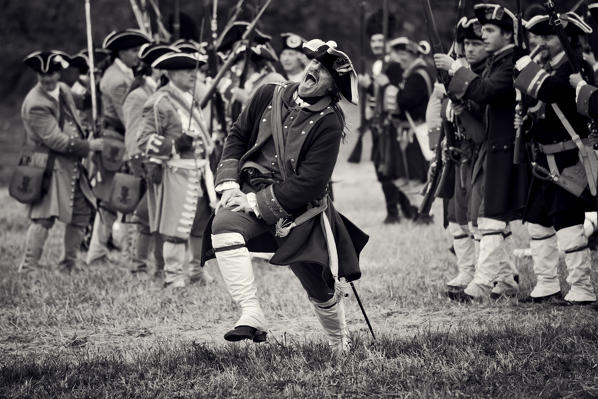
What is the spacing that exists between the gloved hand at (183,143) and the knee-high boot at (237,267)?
3.12m

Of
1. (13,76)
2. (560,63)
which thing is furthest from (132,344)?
(13,76)

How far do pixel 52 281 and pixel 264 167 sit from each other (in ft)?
12.4

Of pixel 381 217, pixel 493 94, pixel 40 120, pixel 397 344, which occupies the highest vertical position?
pixel 493 94

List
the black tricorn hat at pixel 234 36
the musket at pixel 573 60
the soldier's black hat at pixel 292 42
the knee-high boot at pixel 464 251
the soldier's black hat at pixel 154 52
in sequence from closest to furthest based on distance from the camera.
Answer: the musket at pixel 573 60 < the knee-high boot at pixel 464 251 < the soldier's black hat at pixel 154 52 < the soldier's black hat at pixel 292 42 < the black tricorn hat at pixel 234 36

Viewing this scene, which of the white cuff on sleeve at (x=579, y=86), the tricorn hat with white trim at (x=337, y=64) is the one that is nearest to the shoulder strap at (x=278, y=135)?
the tricorn hat with white trim at (x=337, y=64)

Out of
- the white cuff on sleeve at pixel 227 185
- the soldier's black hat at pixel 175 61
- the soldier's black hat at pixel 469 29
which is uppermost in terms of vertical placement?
the soldier's black hat at pixel 469 29

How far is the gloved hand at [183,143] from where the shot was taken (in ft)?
27.6

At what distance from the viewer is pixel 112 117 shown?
31.9 feet

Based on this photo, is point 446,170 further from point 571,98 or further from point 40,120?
point 40,120

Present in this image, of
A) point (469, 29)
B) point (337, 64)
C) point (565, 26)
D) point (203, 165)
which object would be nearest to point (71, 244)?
point (203, 165)

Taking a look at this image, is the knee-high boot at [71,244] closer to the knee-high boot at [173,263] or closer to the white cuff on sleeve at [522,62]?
the knee-high boot at [173,263]

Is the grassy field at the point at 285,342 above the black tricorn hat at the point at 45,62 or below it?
below

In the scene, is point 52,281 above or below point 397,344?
below

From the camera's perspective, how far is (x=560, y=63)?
678 centimetres
